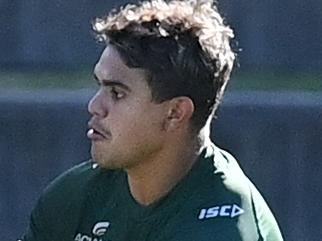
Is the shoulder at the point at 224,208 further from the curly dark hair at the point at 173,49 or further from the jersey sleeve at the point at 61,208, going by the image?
the jersey sleeve at the point at 61,208

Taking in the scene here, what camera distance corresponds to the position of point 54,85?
7.00m

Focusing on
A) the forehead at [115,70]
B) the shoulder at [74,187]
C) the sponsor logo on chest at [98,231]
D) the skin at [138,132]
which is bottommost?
the sponsor logo on chest at [98,231]

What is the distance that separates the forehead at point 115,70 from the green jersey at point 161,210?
29 cm

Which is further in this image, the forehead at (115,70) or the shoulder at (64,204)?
the shoulder at (64,204)

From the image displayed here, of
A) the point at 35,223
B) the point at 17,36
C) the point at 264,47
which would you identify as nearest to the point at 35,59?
the point at 17,36

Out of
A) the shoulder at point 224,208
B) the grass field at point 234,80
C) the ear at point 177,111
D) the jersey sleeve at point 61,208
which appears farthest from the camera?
the grass field at point 234,80

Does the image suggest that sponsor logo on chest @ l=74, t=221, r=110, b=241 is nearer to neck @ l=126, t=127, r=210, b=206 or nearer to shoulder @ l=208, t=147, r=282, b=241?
neck @ l=126, t=127, r=210, b=206

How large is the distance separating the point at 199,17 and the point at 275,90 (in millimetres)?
2636

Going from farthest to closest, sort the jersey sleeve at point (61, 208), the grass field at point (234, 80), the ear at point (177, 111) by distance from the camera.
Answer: the grass field at point (234, 80) → the jersey sleeve at point (61, 208) → the ear at point (177, 111)

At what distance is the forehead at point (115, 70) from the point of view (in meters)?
4.26

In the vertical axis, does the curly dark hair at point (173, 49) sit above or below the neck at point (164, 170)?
above

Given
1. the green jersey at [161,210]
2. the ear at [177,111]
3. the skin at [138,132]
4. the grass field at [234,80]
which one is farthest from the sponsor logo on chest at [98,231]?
the grass field at [234,80]

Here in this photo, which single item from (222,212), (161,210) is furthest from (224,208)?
(161,210)

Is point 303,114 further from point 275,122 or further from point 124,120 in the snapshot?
point 124,120
